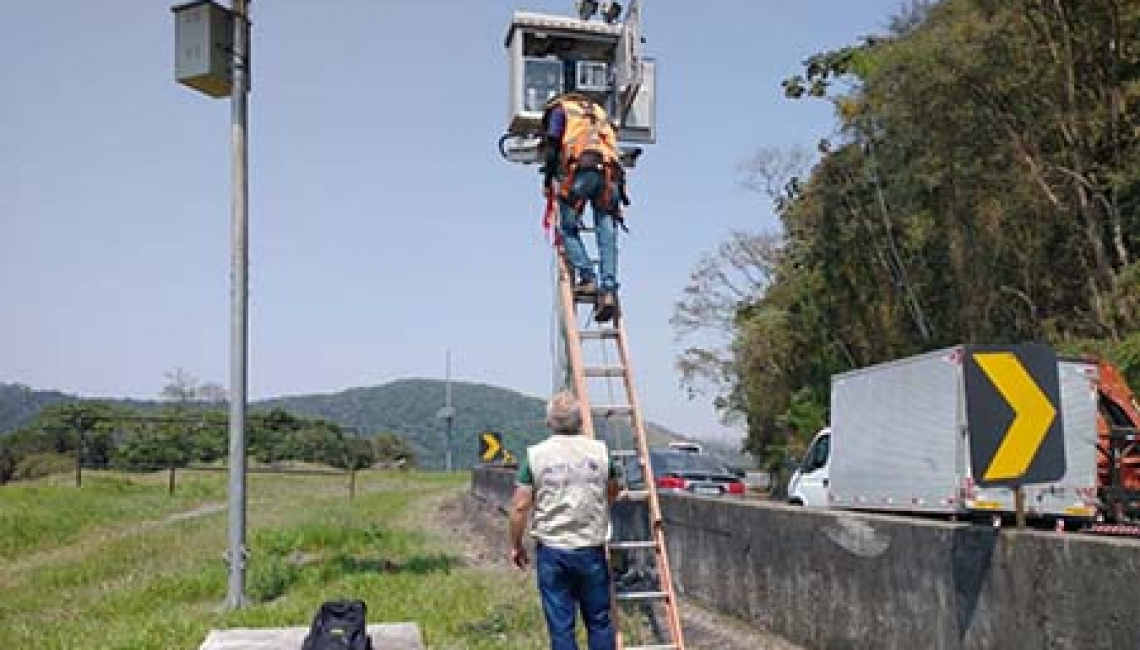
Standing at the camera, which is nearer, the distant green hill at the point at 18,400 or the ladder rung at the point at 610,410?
the ladder rung at the point at 610,410

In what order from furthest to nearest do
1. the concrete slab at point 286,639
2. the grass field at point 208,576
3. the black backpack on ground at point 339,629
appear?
the grass field at point 208,576, the concrete slab at point 286,639, the black backpack on ground at point 339,629

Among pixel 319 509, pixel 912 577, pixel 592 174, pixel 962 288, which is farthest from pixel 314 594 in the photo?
pixel 962 288

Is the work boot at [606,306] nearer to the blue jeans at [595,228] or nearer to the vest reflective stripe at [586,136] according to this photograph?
the blue jeans at [595,228]

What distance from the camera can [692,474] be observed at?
80.2ft

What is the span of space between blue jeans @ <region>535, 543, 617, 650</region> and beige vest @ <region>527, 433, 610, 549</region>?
7cm

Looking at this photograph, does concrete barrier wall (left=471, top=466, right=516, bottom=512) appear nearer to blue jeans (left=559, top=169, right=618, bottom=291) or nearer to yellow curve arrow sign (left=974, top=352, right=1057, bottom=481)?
blue jeans (left=559, top=169, right=618, bottom=291)

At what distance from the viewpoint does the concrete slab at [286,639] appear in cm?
793

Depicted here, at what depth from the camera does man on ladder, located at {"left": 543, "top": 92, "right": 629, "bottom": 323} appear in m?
9.39

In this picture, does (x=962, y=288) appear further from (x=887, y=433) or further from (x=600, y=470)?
(x=600, y=470)

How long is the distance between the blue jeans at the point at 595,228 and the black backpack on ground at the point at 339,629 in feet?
10.5

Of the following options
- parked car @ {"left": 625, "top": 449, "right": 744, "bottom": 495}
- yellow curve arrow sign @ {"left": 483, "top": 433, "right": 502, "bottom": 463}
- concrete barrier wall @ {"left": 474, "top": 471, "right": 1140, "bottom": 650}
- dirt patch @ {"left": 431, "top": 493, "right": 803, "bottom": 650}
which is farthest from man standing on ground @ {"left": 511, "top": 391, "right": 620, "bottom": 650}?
yellow curve arrow sign @ {"left": 483, "top": 433, "right": 502, "bottom": 463}

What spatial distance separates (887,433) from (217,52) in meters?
11.5

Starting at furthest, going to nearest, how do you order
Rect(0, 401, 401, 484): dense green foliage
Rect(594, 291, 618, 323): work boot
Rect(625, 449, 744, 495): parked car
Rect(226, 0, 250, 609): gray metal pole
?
Rect(0, 401, 401, 484): dense green foliage, Rect(625, 449, 744, 495): parked car, Rect(226, 0, 250, 609): gray metal pole, Rect(594, 291, 618, 323): work boot

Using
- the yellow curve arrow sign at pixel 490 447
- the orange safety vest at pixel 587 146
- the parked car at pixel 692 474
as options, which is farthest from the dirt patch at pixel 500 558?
the yellow curve arrow sign at pixel 490 447
